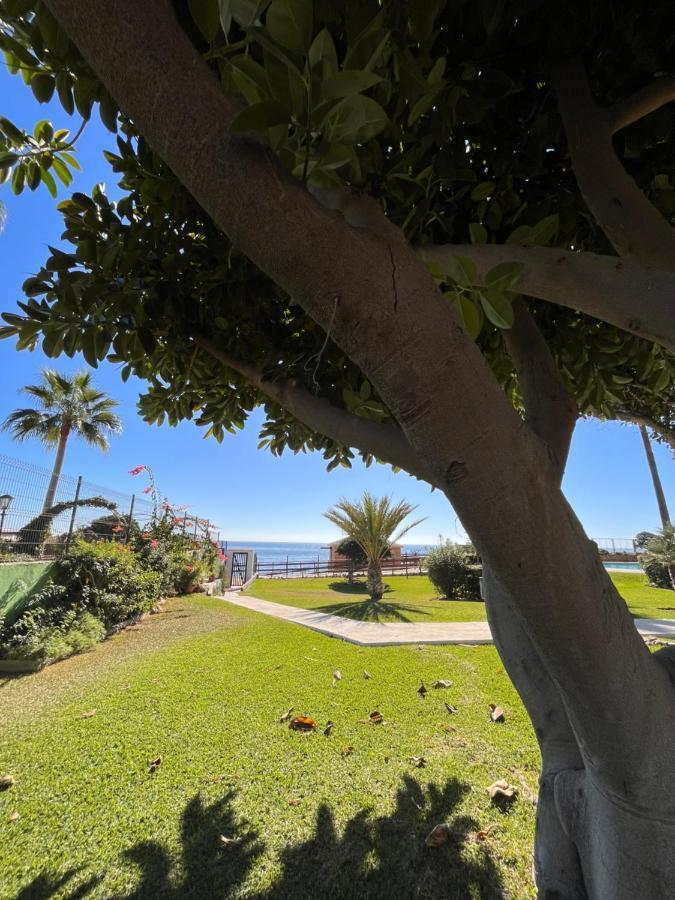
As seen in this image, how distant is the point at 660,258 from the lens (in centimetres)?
127

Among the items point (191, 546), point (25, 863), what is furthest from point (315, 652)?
point (191, 546)

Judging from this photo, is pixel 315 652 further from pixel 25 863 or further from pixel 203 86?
pixel 203 86

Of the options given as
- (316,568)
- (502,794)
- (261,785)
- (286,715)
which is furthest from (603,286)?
(316,568)

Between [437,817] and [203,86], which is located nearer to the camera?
[203,86]

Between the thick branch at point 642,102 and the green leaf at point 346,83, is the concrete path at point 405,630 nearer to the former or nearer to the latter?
the thick branch at point 642,102

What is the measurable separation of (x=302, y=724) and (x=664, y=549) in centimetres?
1840

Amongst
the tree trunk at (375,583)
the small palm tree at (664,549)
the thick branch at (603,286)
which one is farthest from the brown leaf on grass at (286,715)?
the small palm tree at (664,549)

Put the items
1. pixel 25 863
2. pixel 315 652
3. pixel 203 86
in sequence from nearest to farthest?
pixel 203 86 → pixel 25 863 → pixel 315 652

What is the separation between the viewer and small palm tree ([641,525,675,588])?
631 inches

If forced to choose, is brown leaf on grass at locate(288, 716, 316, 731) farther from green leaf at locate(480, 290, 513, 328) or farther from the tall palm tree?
the tall palm tree

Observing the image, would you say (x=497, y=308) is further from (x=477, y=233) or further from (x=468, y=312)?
(x=477, y=233)

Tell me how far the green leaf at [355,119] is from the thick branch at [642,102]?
4.22ft

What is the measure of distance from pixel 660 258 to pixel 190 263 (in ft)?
6.70

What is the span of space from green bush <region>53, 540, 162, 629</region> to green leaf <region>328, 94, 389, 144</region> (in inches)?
332
